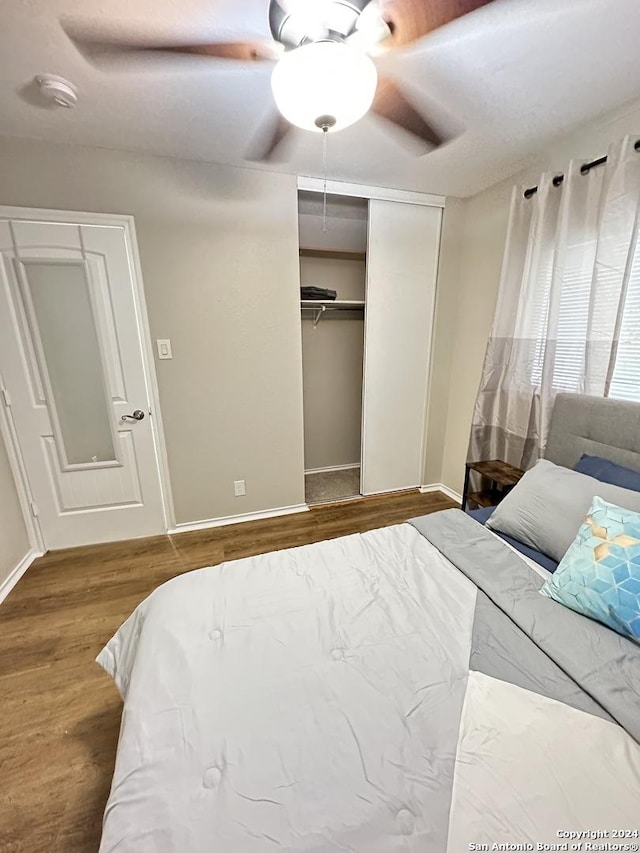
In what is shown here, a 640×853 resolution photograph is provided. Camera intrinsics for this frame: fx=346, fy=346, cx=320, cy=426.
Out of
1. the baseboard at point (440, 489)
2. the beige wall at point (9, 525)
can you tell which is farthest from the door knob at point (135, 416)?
the baseboard at point (440, 489)

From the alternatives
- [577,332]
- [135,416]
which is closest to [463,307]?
[577,332]

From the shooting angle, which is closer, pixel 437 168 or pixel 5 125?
pixel 5 125

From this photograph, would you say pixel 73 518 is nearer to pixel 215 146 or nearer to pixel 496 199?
pixel 215 146

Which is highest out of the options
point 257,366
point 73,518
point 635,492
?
point 257,366

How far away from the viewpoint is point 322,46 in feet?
3.27

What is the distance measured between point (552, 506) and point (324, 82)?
1.69 metres

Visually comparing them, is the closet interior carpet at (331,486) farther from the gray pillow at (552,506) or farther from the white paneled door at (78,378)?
the gray pillow at (552,506)

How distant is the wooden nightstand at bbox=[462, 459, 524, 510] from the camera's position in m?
2.15

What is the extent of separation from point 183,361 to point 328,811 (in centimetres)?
231

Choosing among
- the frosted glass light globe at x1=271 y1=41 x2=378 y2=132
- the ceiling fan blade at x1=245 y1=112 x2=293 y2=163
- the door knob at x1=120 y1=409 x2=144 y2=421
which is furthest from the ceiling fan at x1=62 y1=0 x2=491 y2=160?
the door knob at x1=120 y1=409 x2=144 y2=421

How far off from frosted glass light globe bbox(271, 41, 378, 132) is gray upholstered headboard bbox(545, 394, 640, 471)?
164 cm

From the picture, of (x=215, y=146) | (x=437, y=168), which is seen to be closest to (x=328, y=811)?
(x=215, y=146)

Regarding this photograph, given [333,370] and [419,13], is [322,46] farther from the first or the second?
[333,370]

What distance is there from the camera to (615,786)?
2.26ft
